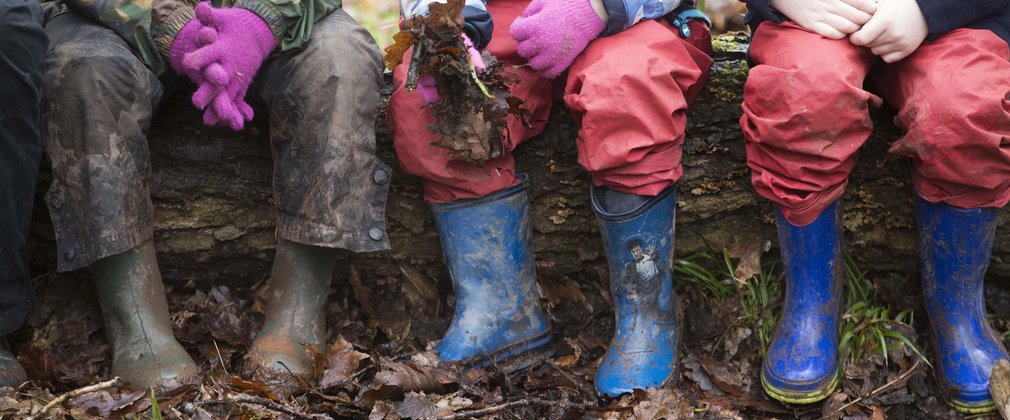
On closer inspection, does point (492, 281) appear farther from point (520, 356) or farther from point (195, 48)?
point (195, 48)

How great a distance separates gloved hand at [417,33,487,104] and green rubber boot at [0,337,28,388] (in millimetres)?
1225

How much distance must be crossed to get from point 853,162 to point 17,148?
201cm

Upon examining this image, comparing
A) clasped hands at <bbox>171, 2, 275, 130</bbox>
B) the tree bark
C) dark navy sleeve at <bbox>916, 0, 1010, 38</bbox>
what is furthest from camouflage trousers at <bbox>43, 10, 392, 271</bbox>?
dark navy sleeve at <bbox>916, 0, 1010, 38</bbox>

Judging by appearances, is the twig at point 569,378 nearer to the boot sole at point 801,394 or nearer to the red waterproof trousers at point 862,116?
the boot sole at point 801,394

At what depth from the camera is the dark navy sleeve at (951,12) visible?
2.20 metres

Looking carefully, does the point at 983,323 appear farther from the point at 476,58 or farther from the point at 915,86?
the point at 476,58

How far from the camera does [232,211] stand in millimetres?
2775

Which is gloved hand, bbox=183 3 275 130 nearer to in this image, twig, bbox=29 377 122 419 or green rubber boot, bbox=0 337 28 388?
twig, bbox=29 377 122 419

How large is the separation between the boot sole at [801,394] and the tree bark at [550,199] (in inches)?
18.9

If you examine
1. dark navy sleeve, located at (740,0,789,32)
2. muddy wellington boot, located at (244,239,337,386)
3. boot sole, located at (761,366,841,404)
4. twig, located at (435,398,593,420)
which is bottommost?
boot sole, located at (761,366,841,404)

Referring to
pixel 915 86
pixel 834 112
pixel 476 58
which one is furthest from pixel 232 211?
pixel 915 86

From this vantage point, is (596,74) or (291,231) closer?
(596,74)

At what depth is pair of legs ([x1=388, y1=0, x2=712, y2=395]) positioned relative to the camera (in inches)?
89.9

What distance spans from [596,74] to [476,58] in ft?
0.96
